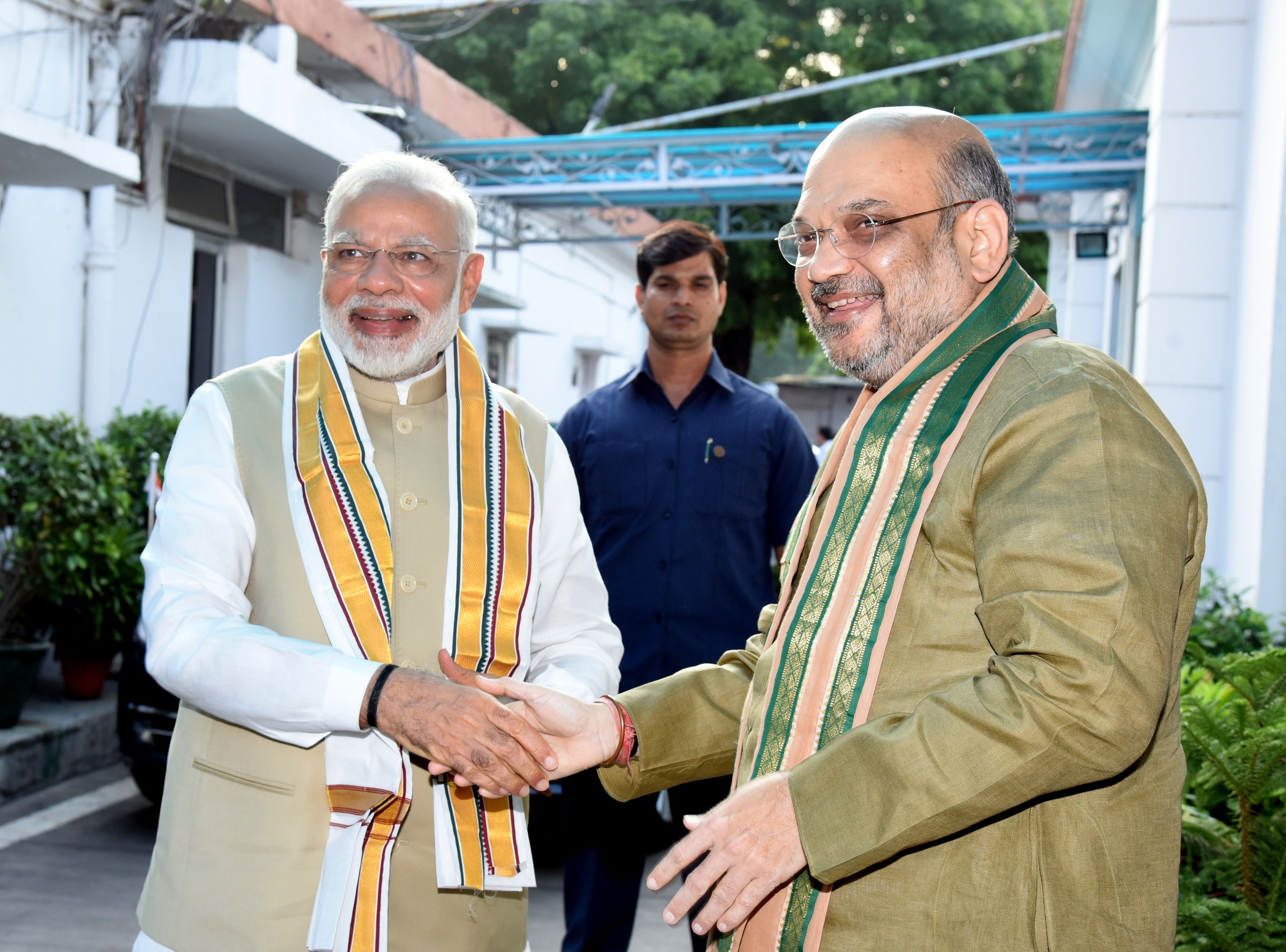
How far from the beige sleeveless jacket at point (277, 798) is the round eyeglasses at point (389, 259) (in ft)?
0.86

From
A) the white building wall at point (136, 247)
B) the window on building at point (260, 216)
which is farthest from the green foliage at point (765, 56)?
the window on building at point (260, 216)

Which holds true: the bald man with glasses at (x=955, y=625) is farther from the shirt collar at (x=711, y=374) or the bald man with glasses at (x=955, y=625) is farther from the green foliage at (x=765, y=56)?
the green foliage at (x=765, y=56)

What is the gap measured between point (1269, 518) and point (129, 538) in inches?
222

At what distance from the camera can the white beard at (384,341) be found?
7.93ft

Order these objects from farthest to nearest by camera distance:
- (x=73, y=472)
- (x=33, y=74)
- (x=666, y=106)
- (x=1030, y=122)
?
(x=666, y=106)
(x=1030, y=122)
(x=33, y=74)
(x=73, y=472)

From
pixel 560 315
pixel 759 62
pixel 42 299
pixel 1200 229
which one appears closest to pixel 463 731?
pixel 1200 229

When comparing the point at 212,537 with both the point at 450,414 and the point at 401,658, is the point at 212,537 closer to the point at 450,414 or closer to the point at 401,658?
the point at 401,658

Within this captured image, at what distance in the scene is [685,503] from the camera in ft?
12.7

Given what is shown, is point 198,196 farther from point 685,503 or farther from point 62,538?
point 685,503

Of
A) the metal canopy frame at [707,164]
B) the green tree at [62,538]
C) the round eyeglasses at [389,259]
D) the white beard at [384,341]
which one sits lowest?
the green tree at [62,538]

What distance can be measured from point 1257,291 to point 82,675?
6.26 m

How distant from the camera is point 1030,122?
11.1 meters

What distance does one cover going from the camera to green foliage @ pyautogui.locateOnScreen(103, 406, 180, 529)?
7180 mm

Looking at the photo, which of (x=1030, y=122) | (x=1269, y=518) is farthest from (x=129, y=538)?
(x=1030, y=122)
